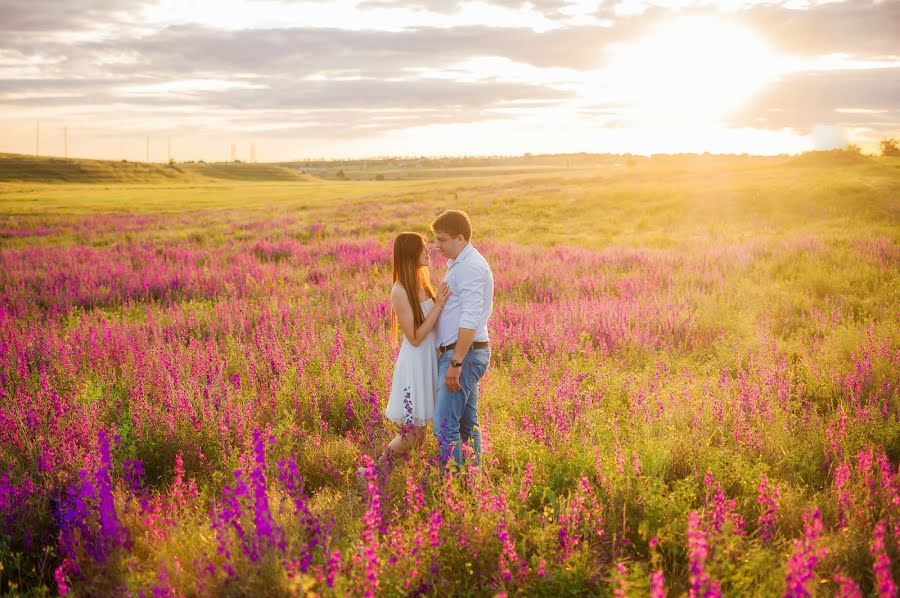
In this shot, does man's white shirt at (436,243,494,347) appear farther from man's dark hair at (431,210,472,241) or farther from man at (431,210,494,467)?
man's dark hair at (431,210,472,241)

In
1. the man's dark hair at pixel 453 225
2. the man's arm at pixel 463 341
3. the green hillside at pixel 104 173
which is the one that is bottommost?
the man's arm at pixel 463 341

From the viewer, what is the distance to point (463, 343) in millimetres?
3939

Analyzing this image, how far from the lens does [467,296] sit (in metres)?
4.02

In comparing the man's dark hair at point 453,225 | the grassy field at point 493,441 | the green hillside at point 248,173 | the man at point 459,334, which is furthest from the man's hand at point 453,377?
the green hillside at point 248,173

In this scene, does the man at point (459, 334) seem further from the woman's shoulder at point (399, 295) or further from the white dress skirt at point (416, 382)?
the woman's shoulder at point (399, 295)

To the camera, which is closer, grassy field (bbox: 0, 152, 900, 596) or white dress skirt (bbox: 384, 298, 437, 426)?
grassy field (bbox: 0, 152, 900, 596)

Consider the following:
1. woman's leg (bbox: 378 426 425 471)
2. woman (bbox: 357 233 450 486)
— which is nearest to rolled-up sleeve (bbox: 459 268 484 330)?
woman (bbox: 357 233 450 486)

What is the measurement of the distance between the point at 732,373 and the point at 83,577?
607cm

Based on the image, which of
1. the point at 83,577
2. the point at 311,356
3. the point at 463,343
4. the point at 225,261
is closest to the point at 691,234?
the point at 225,261

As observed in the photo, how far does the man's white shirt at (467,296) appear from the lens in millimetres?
3986

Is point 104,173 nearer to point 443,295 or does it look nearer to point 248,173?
point 248,173

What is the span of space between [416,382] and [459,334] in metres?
0.61

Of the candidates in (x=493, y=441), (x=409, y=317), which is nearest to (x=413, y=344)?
(x=409, y=317)

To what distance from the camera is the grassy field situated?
3002 millimetres
